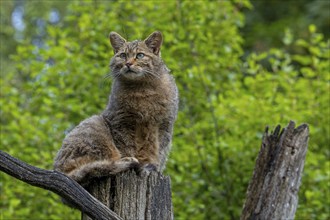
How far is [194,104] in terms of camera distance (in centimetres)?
900

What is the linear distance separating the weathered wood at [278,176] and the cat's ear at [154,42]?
1.23m

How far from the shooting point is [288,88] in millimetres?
8625

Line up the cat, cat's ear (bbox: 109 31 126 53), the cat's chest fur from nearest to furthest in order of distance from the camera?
the cat < the cat's chest fur < cat's ear (bbox: 109 31 126 53)

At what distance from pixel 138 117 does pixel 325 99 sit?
3841 millimetres

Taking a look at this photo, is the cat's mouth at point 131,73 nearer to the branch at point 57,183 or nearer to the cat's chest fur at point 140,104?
the cat's chest fur at point 140,104

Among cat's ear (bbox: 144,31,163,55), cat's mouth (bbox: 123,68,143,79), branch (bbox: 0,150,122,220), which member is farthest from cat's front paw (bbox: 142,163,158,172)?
cat's ear (bbox: 144,31,163,55)

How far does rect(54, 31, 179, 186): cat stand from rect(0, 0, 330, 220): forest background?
2684mm

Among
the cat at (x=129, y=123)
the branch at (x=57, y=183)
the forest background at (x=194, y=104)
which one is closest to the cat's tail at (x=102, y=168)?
the cat at (x=129, y=123)

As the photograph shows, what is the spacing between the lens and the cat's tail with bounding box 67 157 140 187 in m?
4.47

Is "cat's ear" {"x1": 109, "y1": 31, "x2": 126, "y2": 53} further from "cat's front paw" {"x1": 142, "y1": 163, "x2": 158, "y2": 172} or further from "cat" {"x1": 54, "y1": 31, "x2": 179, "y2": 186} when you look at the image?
"cat's front paw" {"x1": 142, "y1": 163, "x2": 158, "y2": 172}

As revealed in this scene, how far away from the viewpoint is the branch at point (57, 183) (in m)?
3.88

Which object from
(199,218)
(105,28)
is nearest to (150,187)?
(199,218)

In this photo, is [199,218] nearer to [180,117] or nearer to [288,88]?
[180,117]

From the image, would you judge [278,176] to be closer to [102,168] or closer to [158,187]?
[158,187]
